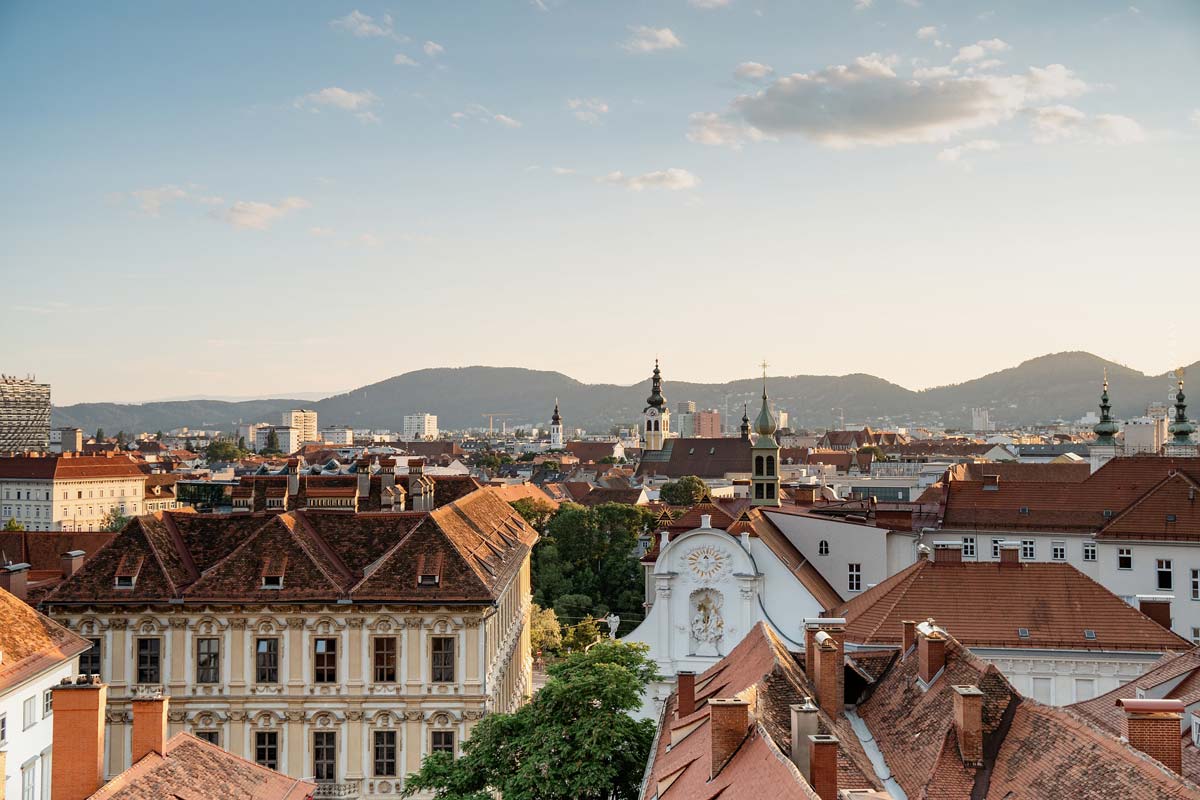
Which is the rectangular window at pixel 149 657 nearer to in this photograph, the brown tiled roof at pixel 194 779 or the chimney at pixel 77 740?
the brown tiled roof at pixel 194 779

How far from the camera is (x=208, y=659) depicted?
115 ft

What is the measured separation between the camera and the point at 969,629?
114ft

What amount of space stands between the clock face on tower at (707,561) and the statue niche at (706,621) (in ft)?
2.22

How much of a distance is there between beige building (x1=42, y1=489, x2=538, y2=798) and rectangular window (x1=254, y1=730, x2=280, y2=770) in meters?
0.04

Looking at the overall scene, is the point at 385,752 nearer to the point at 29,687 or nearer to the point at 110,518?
the point at 29,687

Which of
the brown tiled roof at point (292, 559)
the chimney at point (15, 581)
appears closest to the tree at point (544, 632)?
the brown tiled roof at point (292, 559)

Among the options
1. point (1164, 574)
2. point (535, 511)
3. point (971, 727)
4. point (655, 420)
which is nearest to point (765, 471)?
point (1164, 574)

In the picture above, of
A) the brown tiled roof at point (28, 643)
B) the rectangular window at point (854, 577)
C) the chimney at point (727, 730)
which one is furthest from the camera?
the rectangular window at point (854, 577)

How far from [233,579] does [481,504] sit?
1642 cm

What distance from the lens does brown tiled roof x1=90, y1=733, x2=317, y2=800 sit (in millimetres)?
19406

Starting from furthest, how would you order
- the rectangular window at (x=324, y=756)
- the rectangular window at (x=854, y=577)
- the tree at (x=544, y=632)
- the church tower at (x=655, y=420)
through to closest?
the church tower at (x=655, y=420)
the tree at (x=544, y=632)
the rectangular window at (x=854, y=577)
the rectangular window at (x=324, y=756)

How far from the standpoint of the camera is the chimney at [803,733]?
18.4 meters

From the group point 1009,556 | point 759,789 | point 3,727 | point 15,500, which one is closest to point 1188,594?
point 1009,556

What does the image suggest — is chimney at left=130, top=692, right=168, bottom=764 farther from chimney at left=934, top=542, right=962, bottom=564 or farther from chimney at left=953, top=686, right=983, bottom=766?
chimney at left=934, top=542, right=962, bottom=564
